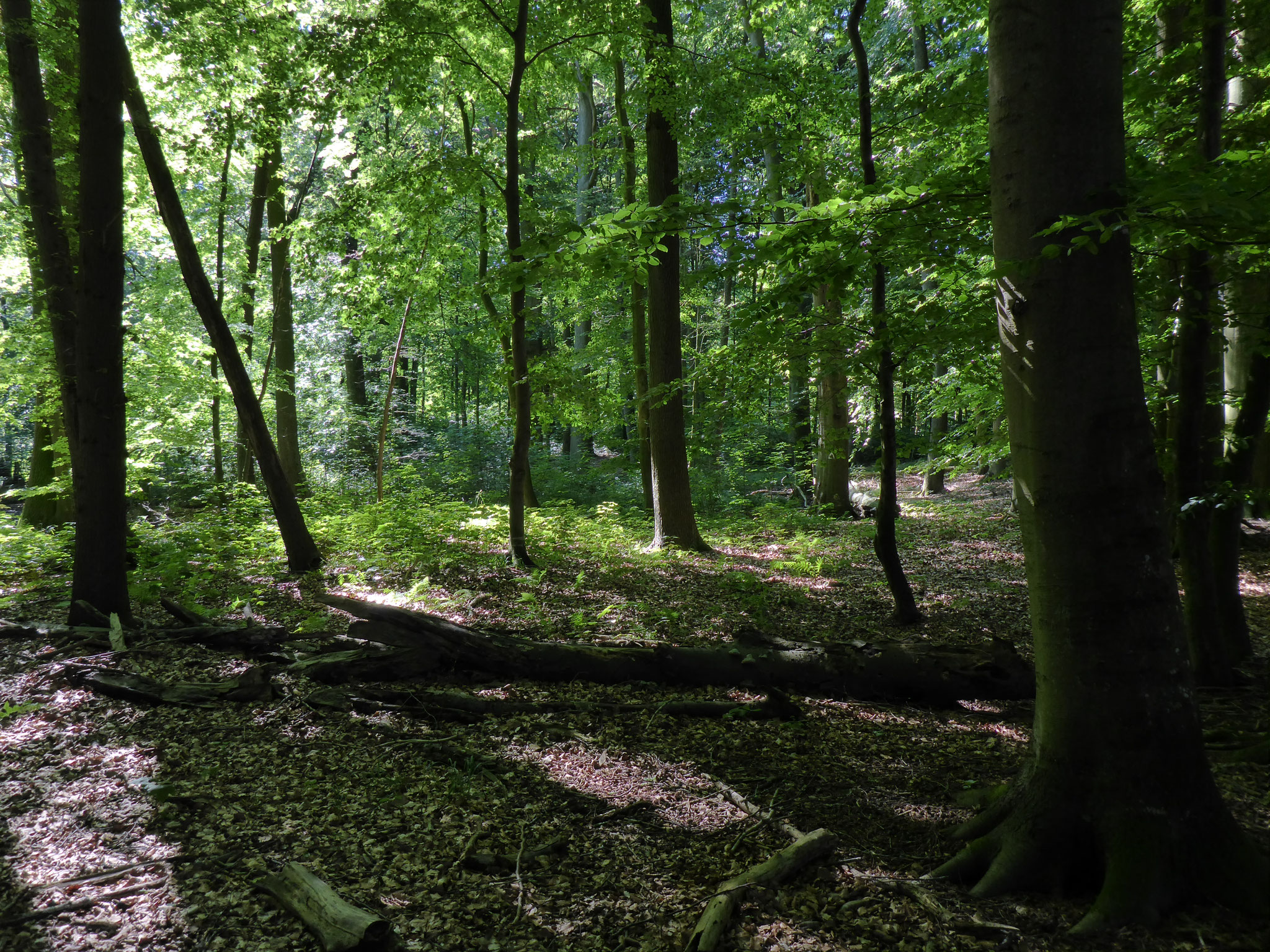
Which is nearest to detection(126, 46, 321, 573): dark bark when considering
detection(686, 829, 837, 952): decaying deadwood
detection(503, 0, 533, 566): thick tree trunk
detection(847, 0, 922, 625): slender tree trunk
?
detection(503, 0, 533, 566): thick tree trunk

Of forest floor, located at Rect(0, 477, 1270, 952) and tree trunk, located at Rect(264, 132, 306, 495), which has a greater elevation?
tree trunk, located at Rect(264, 132, 306, 495)

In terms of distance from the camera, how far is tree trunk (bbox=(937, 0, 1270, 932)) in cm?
235

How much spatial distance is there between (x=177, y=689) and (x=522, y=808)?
8.81 feet

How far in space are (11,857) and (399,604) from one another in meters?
3.87

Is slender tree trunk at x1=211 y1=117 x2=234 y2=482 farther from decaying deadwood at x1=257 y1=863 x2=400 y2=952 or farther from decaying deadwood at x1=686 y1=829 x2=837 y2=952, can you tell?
decaying deadwood at x1=686 y1=829 x2=837 y2=952

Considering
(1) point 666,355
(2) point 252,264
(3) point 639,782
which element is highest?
(2) point 252,264

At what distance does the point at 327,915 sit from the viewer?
2324 millimetres

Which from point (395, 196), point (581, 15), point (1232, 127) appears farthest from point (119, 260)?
point (1232, 127)

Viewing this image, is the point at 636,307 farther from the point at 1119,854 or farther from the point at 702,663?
the point at 1119,854

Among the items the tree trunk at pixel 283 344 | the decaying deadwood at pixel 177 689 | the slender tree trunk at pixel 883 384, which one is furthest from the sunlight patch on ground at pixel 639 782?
the tree trunk at pixel 283 344

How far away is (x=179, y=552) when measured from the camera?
8234mm

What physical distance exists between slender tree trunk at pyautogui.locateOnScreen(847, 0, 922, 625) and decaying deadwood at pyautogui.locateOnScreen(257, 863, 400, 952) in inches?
184

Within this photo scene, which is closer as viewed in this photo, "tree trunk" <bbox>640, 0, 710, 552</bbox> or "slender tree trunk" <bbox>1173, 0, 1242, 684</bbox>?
"slender tree trunk" <bbox>1173, 0, 1242, 684</bbox>

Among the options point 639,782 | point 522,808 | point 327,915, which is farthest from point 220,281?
point 327,915
